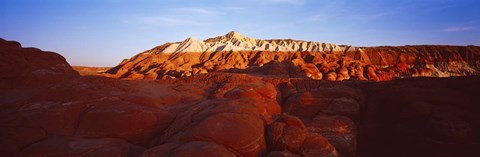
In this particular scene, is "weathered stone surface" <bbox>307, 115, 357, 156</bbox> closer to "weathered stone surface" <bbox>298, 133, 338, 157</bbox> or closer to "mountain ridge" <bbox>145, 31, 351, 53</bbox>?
"weathered stone surface" <bbox>298, 133, 338, 157</bbox>

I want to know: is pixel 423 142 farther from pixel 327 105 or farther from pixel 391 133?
pixel 327 105

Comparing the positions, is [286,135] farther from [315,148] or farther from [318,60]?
[318,60]

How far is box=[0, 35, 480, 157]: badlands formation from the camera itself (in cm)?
554

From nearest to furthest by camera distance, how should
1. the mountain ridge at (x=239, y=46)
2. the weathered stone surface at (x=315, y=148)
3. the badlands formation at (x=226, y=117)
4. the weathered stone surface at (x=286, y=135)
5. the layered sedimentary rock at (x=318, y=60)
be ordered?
1. the badlands formation at (x=226, y=117)
2. the weathered stone surface at (x=315, y=148)
3. the weathered stone surface at (x=286, y=135)
4. the layered sedimentary rock at (x=318, y=60)
5. the mountain ridge at (x=239, y=46)

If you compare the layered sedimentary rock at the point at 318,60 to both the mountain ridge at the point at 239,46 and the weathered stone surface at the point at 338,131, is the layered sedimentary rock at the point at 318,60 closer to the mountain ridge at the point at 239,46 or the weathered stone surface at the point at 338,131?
the mountain ridge at the point at 239,46

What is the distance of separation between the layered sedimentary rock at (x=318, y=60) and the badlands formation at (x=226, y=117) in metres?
22.6

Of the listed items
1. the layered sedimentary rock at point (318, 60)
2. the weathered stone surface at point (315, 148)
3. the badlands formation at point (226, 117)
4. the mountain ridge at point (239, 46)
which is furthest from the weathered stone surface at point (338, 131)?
the mountain ridge at point (239, 46)

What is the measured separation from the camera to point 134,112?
6691mm

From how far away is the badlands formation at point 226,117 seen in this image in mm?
5539

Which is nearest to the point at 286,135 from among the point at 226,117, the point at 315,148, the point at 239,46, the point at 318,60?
the point at 315,148

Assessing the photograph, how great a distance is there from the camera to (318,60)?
4722 centimetres

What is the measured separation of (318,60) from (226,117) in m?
43.7

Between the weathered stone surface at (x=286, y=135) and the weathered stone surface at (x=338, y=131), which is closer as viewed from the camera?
the weathered stone surface at (x=286, y=135)

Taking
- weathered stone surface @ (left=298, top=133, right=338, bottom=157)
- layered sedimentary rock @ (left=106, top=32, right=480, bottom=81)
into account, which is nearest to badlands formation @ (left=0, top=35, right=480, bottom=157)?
weathered stone surface @ (left=298, top=133, right=338, bottom=157)
